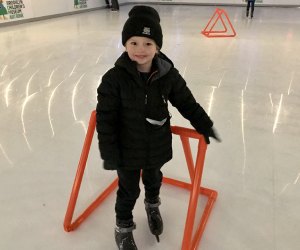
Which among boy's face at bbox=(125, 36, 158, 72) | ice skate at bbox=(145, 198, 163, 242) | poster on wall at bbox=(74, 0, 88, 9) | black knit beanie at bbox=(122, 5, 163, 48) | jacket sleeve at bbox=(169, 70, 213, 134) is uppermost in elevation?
black knit beanie at bbox=(122, 5, 163, 48)

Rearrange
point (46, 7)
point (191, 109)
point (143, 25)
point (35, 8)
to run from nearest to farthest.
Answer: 1. point (143, 25)
2. point (191, 109)
3. point (35, 8)
4. point (46, 7)

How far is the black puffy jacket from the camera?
1178 mm

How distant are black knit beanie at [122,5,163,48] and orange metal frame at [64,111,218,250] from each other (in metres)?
0.44

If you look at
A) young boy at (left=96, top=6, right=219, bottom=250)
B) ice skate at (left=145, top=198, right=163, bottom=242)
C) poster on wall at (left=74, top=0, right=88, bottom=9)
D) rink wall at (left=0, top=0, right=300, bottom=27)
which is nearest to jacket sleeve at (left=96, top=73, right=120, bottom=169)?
young boy at (left=96, top=6, right=219, bottom=250)

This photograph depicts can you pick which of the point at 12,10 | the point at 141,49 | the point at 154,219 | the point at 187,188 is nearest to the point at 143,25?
the point at 141,49

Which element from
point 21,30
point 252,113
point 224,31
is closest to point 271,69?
point 252,113

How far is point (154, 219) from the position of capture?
5.01 feet

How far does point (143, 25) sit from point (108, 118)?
0.37 meters

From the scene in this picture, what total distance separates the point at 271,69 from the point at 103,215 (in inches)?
137

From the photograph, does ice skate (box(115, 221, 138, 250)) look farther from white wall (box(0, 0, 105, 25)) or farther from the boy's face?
white wall (box(0, 0, 105, 25))

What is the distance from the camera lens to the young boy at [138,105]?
117 centimetres

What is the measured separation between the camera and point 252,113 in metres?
2.93

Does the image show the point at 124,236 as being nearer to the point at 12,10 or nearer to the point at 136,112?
the point at 136,112

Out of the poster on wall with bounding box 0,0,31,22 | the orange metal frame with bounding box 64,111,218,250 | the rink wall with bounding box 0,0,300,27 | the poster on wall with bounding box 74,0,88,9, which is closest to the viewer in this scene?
the orange metal frame with bounding box 64,111,218,250
